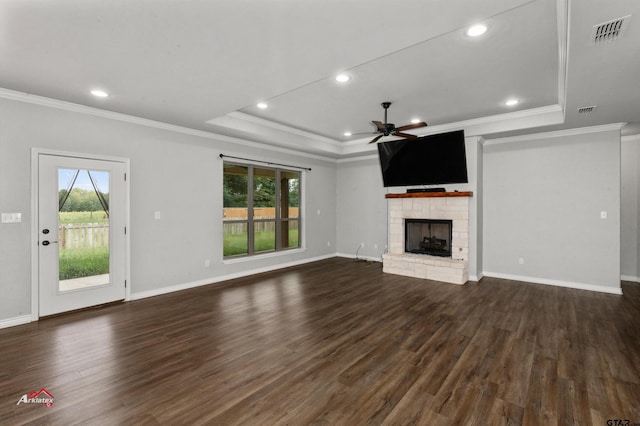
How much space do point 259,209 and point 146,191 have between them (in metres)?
2.28

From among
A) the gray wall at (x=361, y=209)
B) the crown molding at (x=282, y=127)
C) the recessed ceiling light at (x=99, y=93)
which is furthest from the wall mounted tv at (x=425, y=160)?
the recessed ceiling light at (x=99, y=93)

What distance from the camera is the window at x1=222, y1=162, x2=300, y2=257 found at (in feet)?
19.1

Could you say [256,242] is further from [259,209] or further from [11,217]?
[11,217]

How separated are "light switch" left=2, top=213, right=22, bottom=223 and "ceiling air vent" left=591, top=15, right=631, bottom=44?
18.9 ft

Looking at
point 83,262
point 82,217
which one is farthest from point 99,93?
point 83,262

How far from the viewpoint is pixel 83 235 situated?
395 cm

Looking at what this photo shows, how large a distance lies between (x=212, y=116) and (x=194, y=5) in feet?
8.16

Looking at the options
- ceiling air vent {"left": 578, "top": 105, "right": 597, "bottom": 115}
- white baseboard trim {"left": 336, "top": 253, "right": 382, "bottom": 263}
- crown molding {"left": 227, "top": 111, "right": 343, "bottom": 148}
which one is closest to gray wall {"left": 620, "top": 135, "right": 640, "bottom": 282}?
ceiling air vent {"left": 578, "top": 105, "right": 597, "bottom": 115}

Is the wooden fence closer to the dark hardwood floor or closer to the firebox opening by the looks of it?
the dark hardwood floor

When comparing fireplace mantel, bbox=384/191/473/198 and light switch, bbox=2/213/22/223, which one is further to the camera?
fireplace mantel, bbox=384/191/473/198

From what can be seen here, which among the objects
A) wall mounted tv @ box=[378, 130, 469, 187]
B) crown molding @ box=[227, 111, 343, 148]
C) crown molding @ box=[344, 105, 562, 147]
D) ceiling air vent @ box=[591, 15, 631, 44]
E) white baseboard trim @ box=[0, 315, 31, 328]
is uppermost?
crown molding @ box=[227, 111, 343, 148]

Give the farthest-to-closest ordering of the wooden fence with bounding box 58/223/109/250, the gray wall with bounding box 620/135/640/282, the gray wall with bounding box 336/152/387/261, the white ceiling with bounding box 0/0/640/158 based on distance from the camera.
→ the gray wall with bounding box 336/152/387/261 → the gray wall with bounding box 620/135/640/282 → the wooden fence with bounding box 58/223/109/250 → the white ceiling with bounding box 0/0/640/158

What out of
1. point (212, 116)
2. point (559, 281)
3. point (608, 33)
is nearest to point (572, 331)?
point (559, 281)

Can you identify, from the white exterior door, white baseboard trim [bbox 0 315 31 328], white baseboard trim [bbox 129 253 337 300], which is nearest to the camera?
white baseboard trim [bbox 0 315 31 328]
